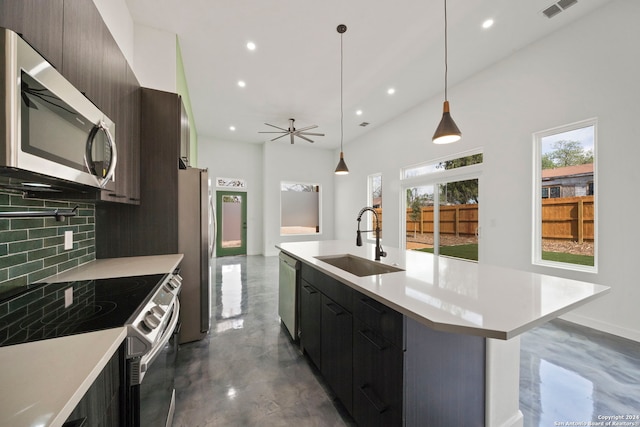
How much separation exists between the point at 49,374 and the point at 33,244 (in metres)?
1.18

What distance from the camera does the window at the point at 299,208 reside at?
7711 millimetres

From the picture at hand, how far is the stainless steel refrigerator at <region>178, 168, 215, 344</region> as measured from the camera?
93.0 inches

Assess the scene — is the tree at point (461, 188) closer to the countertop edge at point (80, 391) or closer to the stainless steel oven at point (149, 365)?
the stainless steel oven at point (149, 365)

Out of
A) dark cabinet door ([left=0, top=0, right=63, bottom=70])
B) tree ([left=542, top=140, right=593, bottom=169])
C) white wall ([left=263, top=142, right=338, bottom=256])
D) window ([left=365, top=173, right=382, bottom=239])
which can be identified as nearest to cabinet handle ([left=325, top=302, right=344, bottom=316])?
dark cabinet door ([left=0, top=0, right=63, bottom=70])

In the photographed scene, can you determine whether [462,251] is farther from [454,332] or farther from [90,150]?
[90,150]

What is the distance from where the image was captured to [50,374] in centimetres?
58

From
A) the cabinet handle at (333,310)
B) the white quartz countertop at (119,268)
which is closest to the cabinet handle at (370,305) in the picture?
the cabinet handle at (333,310)

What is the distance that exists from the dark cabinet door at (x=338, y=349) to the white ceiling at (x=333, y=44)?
318 cm

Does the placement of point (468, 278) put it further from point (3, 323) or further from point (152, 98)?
point (152, 98)

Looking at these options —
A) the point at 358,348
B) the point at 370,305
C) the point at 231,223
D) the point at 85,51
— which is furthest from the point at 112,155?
the point at 231,223

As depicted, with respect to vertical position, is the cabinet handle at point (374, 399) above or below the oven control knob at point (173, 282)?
below

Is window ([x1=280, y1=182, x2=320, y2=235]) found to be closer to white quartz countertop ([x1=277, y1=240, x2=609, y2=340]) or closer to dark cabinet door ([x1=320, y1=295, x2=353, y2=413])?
dark cabinet door ([x1=320, y1=295, x2=353, y2=413])

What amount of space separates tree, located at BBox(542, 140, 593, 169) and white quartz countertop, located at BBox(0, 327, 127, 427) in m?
4.57

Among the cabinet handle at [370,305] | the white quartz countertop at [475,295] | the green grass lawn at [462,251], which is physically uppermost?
the white quartz countertop at [475,295]
